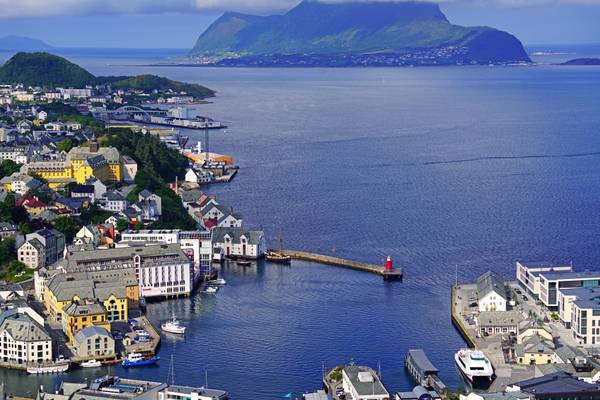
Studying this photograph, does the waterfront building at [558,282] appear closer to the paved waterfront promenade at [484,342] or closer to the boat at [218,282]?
the paved waterfront promenade at [484,342]

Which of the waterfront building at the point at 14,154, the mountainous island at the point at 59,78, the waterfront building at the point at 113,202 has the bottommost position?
the waterfront building at the point at 113,202

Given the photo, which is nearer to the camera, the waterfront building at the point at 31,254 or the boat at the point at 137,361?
the boat at the point at 137,361

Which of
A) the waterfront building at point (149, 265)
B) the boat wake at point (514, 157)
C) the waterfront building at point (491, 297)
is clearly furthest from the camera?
the boat wake at point (514, 157)

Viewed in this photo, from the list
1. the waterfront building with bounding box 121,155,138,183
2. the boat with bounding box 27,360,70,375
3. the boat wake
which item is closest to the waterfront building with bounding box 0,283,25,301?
the boat with bounding box 27,360,70,375

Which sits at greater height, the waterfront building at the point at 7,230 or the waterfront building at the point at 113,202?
the waterfront building at the point at 113,202

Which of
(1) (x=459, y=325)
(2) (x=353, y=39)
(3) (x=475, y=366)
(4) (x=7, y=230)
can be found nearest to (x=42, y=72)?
(4) (x=7, y=230)

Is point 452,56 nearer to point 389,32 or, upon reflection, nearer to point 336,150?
point 389,32

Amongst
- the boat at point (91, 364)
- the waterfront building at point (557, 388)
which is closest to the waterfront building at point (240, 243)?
the boat at point (91, 364)
